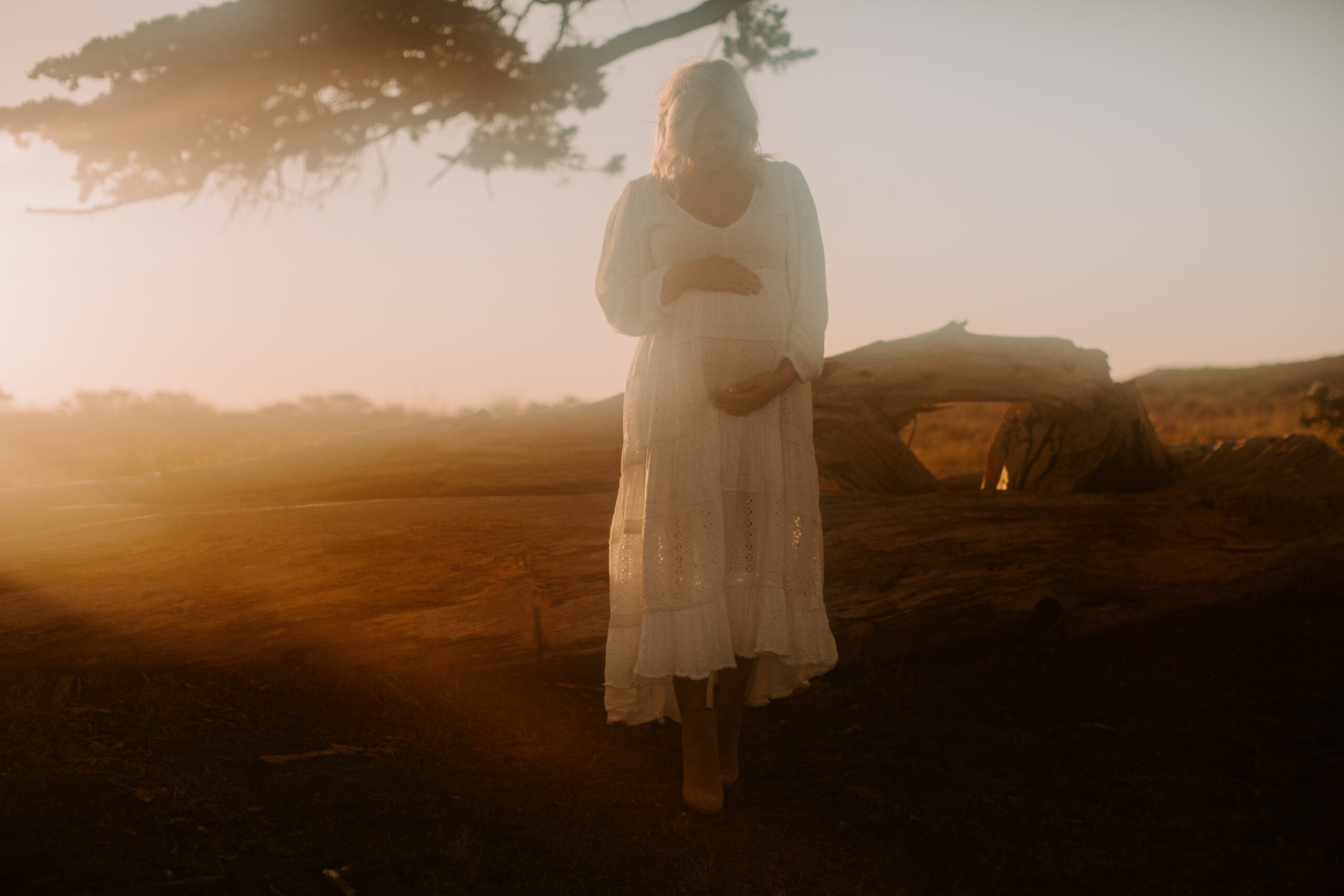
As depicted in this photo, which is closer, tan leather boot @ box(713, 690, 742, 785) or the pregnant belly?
the pregnant belly

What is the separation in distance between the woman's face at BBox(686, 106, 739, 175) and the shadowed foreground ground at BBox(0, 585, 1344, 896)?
6.86 ft

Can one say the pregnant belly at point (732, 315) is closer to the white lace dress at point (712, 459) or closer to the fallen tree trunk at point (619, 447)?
the white lace dress at point (712, 459)

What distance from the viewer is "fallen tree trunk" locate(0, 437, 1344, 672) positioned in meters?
3.20

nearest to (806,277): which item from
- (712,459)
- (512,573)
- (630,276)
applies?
(630,276)

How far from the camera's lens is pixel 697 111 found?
8.78 ft

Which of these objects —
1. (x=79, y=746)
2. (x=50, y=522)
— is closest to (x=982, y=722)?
(x=79, y=746)

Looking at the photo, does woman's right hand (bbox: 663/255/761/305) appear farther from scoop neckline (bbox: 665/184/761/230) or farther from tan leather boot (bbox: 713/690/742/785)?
tan leather boot (bbox: 713/690/742/785)

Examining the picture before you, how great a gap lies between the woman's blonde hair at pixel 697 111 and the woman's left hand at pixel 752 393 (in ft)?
2.20

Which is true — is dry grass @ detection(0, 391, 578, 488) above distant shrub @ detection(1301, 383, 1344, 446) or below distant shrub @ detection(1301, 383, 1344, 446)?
above

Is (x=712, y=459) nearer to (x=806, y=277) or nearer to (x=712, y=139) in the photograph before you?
(x=806, y=277)

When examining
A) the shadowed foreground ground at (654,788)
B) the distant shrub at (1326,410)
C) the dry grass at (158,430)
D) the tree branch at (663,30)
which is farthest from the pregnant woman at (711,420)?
the distant shrub at (1326,410)

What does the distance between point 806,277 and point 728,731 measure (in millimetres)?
1571

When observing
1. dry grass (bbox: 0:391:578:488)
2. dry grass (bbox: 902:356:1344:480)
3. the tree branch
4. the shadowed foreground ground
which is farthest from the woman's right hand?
dry grass (bbox: 902:356:1344:480)

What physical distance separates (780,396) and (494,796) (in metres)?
1.57
